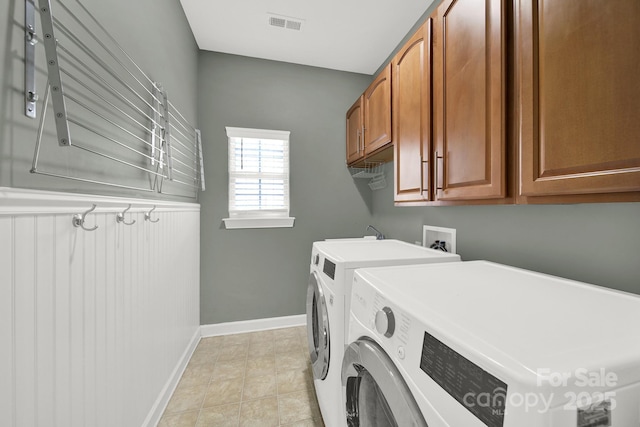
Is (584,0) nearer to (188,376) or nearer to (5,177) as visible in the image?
(5,177)

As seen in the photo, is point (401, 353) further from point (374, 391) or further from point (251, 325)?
point (251, 325)

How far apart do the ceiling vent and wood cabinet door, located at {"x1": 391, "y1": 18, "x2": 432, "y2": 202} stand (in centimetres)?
89

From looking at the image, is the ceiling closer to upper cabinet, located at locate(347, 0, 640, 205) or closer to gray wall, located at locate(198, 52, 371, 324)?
gray wall, located at locate(198, 52, 371, 324)

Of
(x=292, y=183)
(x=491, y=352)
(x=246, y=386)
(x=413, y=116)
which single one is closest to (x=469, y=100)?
(x=413, y=116)

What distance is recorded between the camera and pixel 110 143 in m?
1.04

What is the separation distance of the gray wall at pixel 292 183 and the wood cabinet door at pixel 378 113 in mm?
627

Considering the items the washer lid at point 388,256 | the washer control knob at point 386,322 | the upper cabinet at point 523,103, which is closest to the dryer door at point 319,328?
the washer lid at point 388,256

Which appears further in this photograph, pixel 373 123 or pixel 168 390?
pixel 373 123

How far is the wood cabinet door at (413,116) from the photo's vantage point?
1.32 metres

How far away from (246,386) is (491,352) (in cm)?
179

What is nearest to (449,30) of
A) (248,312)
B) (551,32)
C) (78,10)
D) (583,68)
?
(551,32)

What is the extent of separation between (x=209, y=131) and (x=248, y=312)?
179 cm

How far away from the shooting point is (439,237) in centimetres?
174

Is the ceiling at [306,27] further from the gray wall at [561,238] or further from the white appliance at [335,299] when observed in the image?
the white appliance at [335,299]
